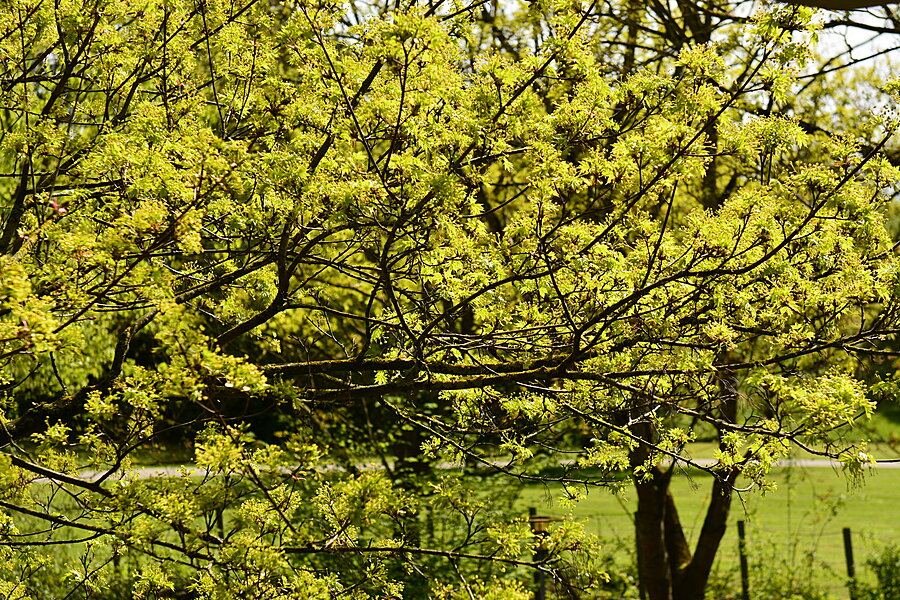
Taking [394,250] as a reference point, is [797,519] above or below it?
below

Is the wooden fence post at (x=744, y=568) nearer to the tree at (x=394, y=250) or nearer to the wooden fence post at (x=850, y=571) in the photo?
the wooden fence post at (x=850, y=571)

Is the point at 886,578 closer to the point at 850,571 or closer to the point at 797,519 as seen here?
the point at 850,571

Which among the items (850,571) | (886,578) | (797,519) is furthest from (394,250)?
(797,519)

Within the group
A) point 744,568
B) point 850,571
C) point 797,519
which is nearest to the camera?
point 744,568

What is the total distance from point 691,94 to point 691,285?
888 millimetres

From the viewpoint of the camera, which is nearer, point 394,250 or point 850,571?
point 394,250

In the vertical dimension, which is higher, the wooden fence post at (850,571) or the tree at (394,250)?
the tree at (394,250)

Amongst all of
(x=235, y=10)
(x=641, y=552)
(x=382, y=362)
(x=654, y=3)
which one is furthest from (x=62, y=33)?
(x=641, y=552)

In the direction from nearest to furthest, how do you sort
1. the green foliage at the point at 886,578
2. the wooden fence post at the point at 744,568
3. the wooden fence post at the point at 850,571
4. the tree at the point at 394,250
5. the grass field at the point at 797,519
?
the tree at the point at 394,250 < the green foliage at the point at 886,578 < the wooden fence post at the point at 850,571 < the wooden fence post at the point at 744,568 < the grass field at the point at 797,519

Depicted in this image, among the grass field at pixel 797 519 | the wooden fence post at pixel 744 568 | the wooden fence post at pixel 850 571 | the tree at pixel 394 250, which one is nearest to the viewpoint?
the tree at pixel 394 250

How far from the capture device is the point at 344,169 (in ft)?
11.7

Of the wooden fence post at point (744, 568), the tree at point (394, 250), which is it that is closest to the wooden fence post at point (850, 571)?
the wooden fence post at point (744, 568)

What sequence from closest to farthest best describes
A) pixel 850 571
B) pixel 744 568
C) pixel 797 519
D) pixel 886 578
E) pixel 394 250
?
1. pixel 394 250
2. pixel 886 578
3. pixel 744 568
4. pixel 850 571
5. pixel 797 519

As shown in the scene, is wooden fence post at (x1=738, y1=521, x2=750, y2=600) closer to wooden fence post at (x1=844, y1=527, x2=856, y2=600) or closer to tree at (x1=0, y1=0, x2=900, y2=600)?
wooden fence post at (x1=844, y1=527, x2=856, y2=600)
